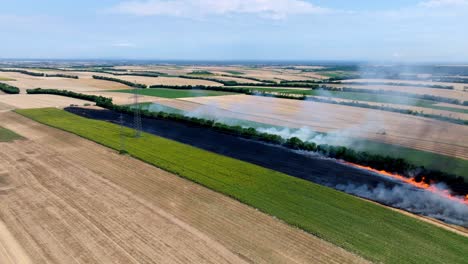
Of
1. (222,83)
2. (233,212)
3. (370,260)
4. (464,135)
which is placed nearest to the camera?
(370,260)

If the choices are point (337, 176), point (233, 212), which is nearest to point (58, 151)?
point (233, 212)

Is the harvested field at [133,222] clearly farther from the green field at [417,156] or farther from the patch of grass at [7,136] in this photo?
the green field at [417,156]

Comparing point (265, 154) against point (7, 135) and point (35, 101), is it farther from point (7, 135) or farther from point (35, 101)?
point (35, 101)

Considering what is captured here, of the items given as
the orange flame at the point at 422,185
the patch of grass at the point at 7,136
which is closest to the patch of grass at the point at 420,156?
the orange flame at the point at 422,185

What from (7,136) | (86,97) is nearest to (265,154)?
(7,136)

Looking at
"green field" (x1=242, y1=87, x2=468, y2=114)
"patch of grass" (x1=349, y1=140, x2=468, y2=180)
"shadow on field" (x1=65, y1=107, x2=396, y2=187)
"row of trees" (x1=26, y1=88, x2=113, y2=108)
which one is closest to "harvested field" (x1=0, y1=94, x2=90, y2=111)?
"row of trees" (x1=26, y1=88, x2=113, y2=108)

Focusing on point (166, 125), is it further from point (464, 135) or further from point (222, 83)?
point (222, 83)

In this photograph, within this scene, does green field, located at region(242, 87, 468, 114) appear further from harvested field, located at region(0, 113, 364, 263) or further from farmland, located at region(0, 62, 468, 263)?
harvested field, located at region(0, 113, 364, 263)
